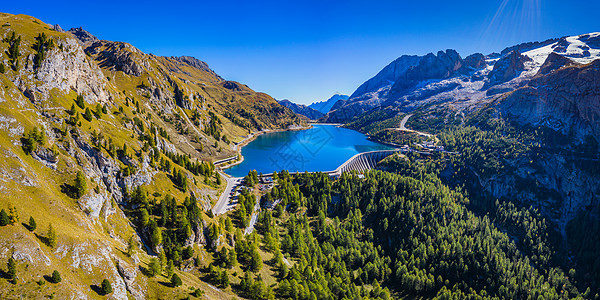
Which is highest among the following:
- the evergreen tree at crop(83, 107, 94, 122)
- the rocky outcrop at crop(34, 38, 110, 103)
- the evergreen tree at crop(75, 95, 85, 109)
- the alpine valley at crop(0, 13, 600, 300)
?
the rocky outcrop at crop(34, 38, 110, 103)

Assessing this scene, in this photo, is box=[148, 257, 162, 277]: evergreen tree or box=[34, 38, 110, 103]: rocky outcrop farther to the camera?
box=[34, 38, 110, 103]: rocky outcrop

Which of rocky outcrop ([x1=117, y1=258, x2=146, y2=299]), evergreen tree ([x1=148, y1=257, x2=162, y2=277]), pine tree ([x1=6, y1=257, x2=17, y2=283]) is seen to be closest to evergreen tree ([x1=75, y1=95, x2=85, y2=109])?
rocky outcrop ([x1=117, y1=258, x2=146, y2=299])

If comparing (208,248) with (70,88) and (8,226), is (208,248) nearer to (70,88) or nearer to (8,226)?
(8,226)

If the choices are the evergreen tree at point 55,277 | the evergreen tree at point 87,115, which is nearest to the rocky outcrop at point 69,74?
the evergreen tree at point 87,115

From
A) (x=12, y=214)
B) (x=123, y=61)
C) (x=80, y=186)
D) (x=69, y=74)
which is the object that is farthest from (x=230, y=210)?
(x=123, y=61)

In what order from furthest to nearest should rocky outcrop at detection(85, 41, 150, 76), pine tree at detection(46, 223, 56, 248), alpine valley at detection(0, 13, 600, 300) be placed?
rocky outcrop at detection(85, 41, 150, 76), alpine valley at detection(0, 13, 600, 300), pine tree at detection(46, 223, 56, 248)

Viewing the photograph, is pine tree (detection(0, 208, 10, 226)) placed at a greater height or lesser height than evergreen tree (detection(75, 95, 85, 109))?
lesser

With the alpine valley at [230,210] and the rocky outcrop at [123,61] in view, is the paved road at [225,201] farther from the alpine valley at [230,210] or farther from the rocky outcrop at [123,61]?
the rocky outcrop at [123,61]

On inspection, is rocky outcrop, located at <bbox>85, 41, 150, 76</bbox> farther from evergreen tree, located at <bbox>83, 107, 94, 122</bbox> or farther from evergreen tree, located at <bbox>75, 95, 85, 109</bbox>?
evergreen tree, located at <bbox>83, 107, 94, 122</bbox>
